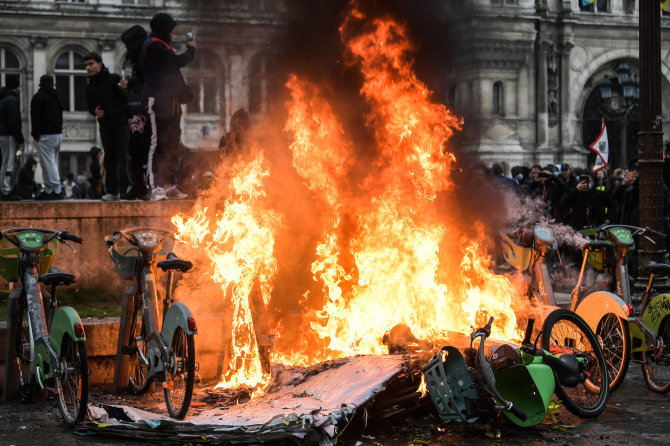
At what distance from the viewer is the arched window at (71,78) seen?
34.5 m

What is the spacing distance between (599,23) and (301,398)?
37322mm

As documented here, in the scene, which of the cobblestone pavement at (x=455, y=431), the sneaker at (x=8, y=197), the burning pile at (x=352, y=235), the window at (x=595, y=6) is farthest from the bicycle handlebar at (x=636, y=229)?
the window at (x=595, y=6)

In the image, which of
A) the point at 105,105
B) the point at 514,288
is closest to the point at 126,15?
the point at 105,105

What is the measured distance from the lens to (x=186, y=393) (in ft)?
18.4

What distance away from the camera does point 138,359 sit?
21.3 feet

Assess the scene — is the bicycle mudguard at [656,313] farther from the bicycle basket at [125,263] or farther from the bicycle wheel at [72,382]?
the bicycle wheel at [72,382]

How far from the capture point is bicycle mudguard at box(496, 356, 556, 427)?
5629mm

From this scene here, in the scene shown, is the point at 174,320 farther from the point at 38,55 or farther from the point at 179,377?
the point at 38,55

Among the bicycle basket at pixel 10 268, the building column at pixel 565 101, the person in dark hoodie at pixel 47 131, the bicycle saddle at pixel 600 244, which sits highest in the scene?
the building column at pixel 565 101

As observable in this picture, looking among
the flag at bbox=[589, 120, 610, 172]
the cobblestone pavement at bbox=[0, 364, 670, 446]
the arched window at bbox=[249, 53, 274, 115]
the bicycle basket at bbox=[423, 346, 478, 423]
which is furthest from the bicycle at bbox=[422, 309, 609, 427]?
the flag at bbox=[589, 120, 610, 172]

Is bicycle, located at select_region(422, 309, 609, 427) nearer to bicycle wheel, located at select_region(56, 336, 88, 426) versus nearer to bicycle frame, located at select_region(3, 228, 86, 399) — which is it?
bicycle wheel, located at select_region(56, 336, 88, 426)

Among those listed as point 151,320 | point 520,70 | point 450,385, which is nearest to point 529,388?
point 450,385

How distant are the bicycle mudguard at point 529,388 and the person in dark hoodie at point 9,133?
8.44 metres

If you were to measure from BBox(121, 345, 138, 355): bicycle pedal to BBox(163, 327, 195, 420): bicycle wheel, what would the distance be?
80cm
